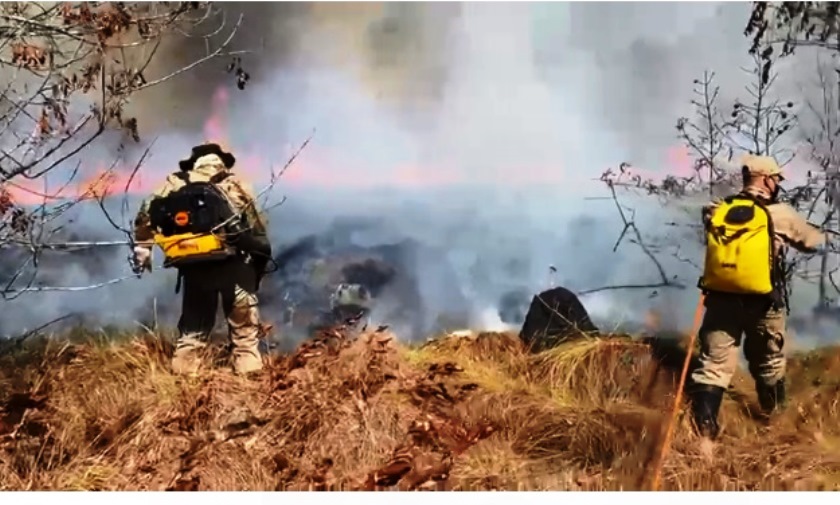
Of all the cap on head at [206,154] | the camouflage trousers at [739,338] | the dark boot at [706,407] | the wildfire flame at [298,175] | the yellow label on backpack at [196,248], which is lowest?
the dark boot at [706,407]

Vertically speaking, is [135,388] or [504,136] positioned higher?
[504,136]

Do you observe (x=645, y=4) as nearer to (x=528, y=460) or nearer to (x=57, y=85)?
(x=528, y=460)

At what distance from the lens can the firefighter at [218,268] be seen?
4188mm

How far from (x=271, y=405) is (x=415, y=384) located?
0.56 m

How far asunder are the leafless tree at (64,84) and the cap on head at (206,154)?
0.71 ft

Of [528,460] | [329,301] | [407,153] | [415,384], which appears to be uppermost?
[407,153]

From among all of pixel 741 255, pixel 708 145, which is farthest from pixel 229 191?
pixel 741 255

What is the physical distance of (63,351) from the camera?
417 centimetres

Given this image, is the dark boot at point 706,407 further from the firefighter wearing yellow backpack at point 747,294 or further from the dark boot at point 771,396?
the dark boot at point 771,396

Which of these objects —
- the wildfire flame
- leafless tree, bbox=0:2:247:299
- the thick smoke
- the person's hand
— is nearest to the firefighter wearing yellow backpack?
the thick smoke

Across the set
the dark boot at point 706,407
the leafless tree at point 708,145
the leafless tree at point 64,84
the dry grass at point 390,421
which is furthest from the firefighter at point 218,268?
the dark boot at point 706,407

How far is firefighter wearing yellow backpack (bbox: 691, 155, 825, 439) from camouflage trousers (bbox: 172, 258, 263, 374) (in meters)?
1.72

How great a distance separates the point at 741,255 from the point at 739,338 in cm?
32

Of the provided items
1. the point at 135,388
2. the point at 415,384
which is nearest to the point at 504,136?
the point at 415,384
